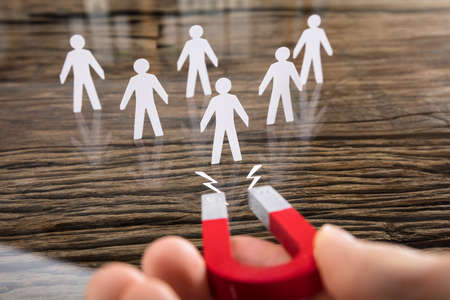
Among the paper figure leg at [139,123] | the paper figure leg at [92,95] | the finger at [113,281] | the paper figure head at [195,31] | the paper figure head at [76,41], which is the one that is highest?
the paper figure head at [195,31]

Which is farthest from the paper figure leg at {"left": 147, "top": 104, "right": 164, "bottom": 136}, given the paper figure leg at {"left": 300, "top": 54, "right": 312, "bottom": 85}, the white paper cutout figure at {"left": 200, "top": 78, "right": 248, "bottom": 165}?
the paper figure leg at {"left": 300, "top": 54, "right": 312, "bottom": 85}

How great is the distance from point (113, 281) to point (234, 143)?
17.8 inches

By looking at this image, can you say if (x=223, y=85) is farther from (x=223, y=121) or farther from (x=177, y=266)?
(x=177, y=266)

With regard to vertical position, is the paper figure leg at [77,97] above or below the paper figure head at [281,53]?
below

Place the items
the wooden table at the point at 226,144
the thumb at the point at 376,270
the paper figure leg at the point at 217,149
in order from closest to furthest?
1. the thumb at the point at 376,270
2. the wooden table at the point at 226,144
3. the paper figure leg at the point at 217,149

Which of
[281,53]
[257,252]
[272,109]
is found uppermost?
[281,53]

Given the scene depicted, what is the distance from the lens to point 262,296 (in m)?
0.38

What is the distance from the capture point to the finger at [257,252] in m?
0.45

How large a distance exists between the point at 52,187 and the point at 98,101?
306 millimetres

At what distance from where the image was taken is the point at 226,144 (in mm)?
822

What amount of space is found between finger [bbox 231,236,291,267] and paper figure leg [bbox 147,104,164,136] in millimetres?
428

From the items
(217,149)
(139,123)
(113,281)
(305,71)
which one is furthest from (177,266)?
(305,71)

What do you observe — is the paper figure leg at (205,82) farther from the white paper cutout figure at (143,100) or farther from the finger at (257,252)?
the finger at (257,252)

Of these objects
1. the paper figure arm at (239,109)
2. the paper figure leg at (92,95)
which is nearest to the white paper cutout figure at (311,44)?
the paper figure arm at (239,109)
